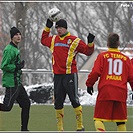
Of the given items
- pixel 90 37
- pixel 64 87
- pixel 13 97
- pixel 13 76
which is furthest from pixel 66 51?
pixel 13 97

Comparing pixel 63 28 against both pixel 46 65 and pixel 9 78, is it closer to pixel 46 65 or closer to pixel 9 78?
pixel 9 78

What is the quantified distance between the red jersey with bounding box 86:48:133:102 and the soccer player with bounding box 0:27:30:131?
82.2 inches

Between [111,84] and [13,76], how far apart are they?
7.92ft

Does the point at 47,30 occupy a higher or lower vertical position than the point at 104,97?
higher

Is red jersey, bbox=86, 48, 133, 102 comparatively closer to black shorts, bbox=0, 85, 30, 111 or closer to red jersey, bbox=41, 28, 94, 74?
red jersey, bbox=41, 28, 94, 74

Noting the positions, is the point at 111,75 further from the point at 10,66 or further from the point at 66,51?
the point at 10,66

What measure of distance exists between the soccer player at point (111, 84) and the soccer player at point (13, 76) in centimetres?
208

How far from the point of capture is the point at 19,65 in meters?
12.6

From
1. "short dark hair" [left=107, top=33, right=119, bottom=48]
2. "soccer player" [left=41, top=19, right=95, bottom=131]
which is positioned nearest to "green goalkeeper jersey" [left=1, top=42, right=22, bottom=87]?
"soccer player" [left=41, top=19, right=95, bottom=131]

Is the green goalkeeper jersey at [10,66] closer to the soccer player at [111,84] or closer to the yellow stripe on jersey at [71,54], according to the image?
the yellow stripe on jersey at [71,54]

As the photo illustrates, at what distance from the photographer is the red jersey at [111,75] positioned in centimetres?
1084

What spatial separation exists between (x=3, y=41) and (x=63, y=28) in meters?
41.7

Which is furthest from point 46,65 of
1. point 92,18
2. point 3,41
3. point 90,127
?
point 90,127

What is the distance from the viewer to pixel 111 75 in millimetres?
10898
